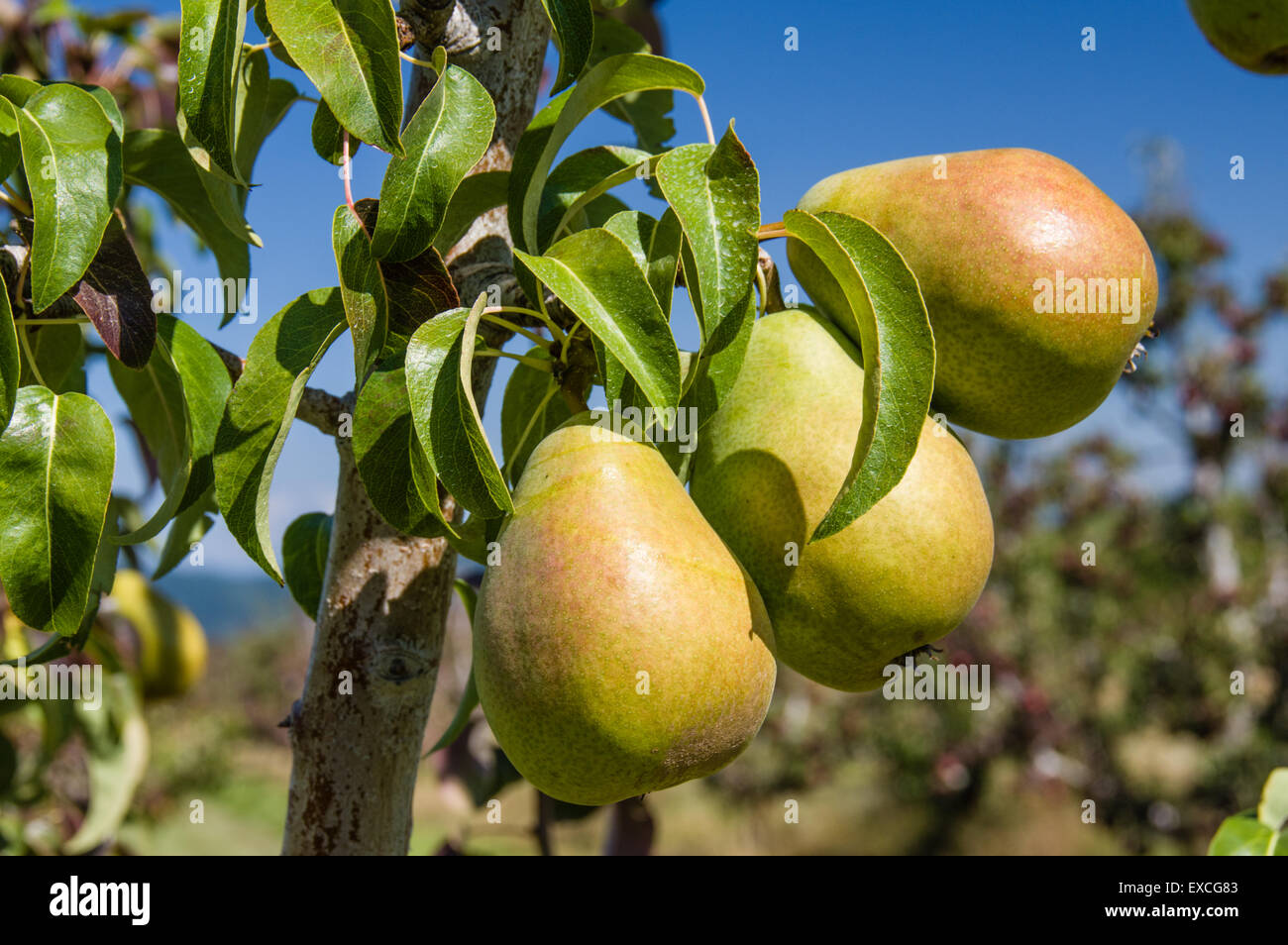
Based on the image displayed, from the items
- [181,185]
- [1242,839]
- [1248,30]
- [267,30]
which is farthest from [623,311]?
[1242,839]

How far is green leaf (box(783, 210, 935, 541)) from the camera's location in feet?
2.49

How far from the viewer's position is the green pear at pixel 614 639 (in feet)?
2.54

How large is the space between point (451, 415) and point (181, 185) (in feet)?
1.92

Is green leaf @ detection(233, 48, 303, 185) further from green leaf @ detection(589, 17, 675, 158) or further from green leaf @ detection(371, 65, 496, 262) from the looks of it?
green leaf @ detection(589, 17, 675, 158)

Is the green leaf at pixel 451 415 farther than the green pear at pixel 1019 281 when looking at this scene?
No

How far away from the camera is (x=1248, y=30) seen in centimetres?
126

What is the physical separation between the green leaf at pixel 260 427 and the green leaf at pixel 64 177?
0.51 feet

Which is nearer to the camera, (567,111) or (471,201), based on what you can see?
(567,111)

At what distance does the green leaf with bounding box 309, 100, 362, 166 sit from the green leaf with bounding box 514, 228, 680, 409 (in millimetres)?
229

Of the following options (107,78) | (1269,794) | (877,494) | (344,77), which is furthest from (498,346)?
(107,78)

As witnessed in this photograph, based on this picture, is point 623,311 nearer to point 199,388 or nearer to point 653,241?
point 653,241

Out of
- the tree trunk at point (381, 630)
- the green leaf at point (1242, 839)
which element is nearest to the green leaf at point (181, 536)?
the tree trunk at point (381, 630)

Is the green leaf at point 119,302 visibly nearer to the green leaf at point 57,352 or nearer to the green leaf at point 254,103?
the green leaf at point 254,103
